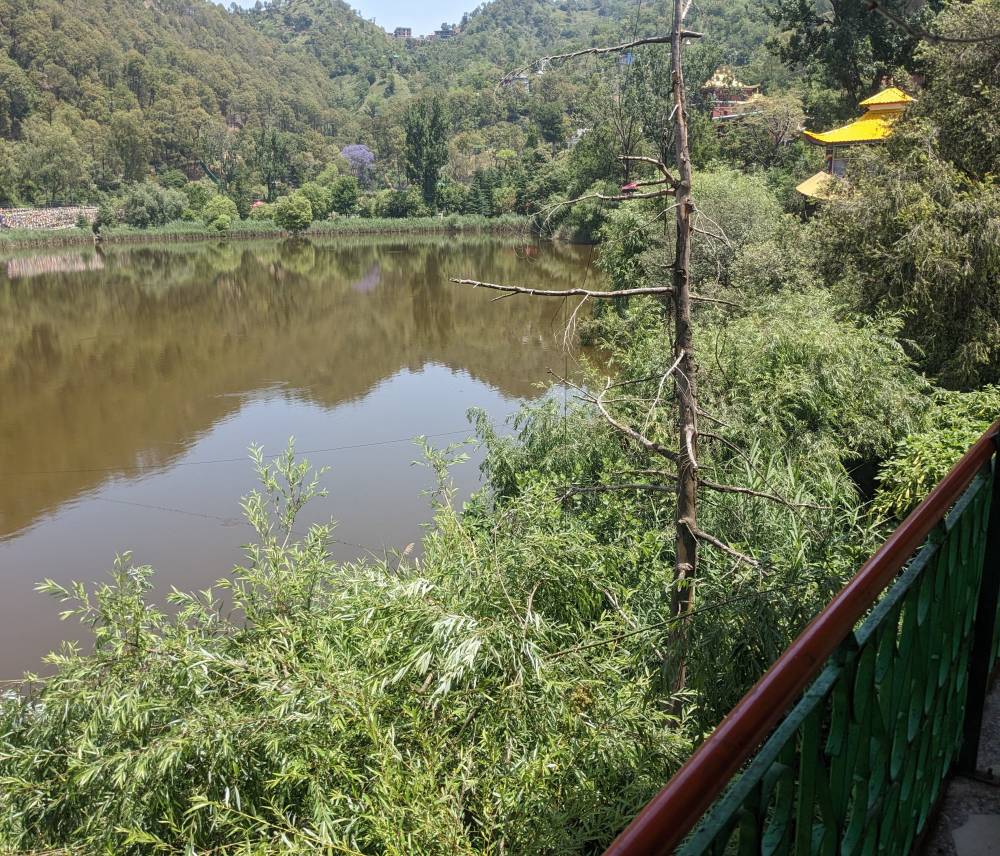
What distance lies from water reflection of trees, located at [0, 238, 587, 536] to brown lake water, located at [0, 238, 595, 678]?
0.21 feet

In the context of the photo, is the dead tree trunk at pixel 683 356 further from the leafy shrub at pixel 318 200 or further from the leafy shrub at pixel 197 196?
the leafy shrub at pixel 197 196

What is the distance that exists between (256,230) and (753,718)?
181 feet

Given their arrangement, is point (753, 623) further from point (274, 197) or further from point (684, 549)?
point (274, 197)

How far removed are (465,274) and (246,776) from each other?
2690 centimetres

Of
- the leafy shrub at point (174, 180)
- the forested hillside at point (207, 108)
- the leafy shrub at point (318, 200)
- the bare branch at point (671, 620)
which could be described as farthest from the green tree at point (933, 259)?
the leafy shrub at point (174, 180)

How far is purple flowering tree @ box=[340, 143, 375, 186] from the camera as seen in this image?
7562cm

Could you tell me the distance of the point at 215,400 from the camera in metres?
15.2

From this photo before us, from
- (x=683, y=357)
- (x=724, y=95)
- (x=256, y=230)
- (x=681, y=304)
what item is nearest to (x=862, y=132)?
(x=681, y=304)

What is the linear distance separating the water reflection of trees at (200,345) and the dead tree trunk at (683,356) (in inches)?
164

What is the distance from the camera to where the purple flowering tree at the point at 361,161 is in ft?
248

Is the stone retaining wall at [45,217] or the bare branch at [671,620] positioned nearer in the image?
the bare branch at [671,620]

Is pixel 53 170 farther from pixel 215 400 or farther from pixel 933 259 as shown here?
pixel 933 259

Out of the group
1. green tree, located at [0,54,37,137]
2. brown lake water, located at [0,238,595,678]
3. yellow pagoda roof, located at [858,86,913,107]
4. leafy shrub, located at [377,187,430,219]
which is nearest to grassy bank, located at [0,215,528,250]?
leafy shrub, located at [377,187,430,219]

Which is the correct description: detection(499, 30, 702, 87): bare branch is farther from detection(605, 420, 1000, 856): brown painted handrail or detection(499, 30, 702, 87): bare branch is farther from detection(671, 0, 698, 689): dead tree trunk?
detection(605, 420, 1000, 856): brown painted handrail
